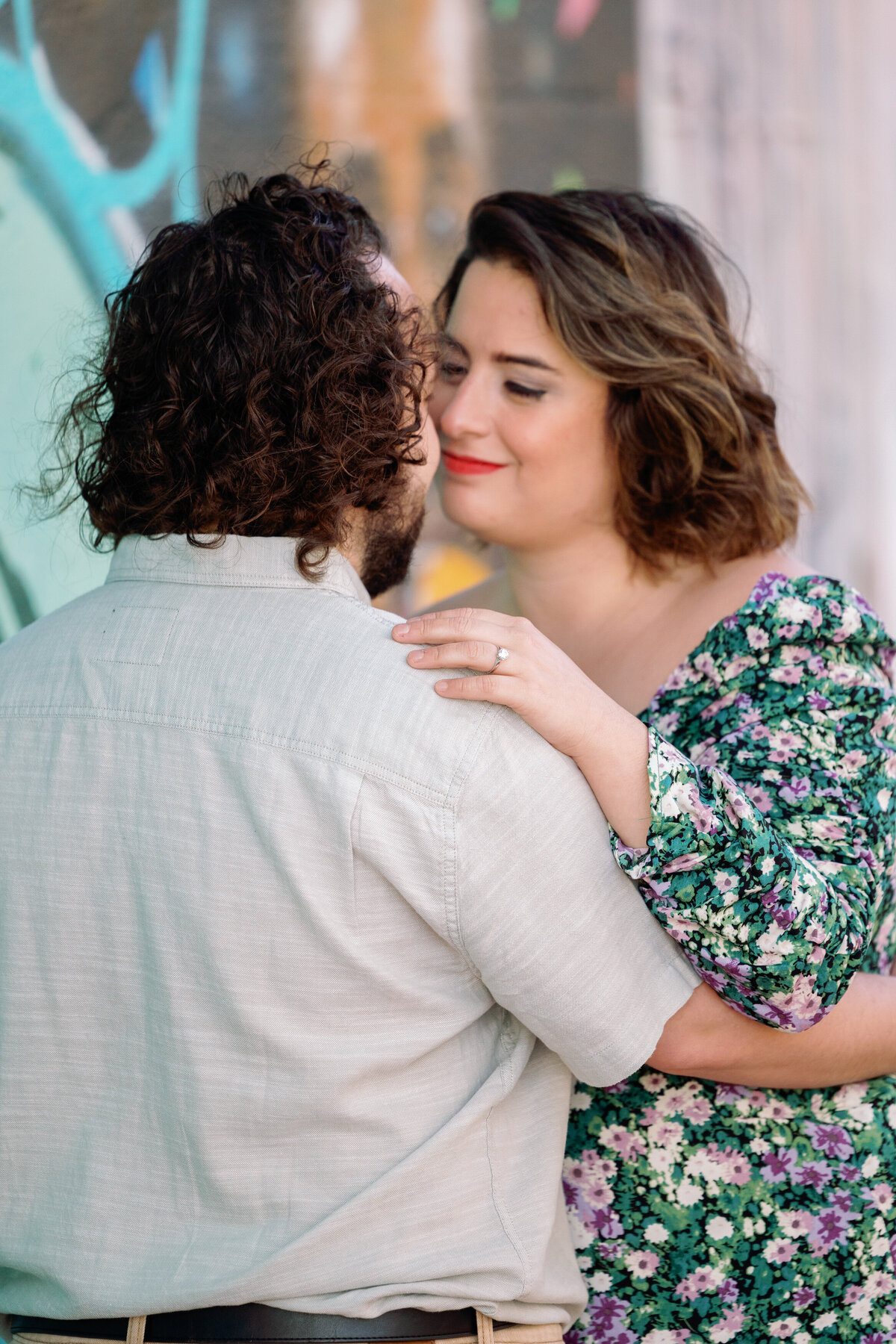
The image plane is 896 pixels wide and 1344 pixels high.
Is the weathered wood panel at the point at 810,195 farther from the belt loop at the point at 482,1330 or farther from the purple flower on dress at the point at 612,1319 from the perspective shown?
the belt loop at the point at 482,1330

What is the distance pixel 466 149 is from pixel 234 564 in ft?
8.05

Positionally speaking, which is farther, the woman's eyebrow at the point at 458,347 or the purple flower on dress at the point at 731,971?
the woman's eyebrow at the point at 458,347

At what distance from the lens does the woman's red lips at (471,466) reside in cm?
251

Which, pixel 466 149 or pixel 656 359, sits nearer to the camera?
A: pixel 656 359

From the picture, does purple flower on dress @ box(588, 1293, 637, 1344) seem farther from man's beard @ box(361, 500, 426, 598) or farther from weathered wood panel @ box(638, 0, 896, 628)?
weathered wood panel @ box(638, 0, 896, 628)

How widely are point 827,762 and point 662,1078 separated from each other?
54 cm

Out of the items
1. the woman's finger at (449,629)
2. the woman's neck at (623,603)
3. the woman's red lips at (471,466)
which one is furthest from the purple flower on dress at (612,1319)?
the woman's red lips at (471,466)

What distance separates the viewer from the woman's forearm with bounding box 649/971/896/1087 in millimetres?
1627

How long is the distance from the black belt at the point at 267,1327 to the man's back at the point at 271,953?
Result: 0.08 ft

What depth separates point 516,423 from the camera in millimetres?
2467

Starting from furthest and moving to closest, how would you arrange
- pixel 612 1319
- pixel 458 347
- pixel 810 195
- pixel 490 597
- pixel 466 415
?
pixel 810 195 < pixel 490 597 < pixel 458 347 < pixel 466 415 < pixel 612 1319

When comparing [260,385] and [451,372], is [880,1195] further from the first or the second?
[451,372]

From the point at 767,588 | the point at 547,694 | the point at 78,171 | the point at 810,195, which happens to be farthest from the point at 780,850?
the point at 810,195

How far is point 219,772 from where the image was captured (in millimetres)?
1383
